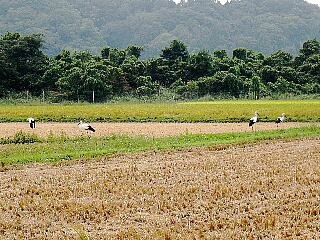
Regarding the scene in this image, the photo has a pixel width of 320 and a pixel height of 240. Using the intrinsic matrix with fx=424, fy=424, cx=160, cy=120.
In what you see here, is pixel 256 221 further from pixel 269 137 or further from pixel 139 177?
pixel 269 137

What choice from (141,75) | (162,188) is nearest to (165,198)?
(162,188)

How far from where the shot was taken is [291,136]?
12875 millimetres

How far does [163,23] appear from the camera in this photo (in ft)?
320

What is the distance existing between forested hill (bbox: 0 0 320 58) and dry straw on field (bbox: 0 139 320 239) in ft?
228

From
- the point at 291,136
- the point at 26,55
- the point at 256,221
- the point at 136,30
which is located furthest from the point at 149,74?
the point at 136,30

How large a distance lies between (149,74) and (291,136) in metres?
32.3

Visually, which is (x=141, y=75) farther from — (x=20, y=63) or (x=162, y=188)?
(x=162, y=188)

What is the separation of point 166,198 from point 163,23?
94.2m

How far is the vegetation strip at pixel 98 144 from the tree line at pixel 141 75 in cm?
2357

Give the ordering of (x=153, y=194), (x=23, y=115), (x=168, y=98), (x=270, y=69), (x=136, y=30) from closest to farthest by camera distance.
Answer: (x=153, y=194) < (x=23, y=115) < (x=168, y=98) < (x=270, y=69) < (x=136, y=30)

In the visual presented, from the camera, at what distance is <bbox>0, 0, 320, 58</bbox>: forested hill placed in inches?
3324

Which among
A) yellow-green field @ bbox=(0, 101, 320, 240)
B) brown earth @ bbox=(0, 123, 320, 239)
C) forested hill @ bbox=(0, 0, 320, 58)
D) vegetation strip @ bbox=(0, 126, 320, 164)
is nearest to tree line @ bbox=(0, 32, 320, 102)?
vegetation strip @ bbox=(0, 126, 320, 164)

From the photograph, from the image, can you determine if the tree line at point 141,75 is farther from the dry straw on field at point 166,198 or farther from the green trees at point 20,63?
the dry straw on field at point 166,198

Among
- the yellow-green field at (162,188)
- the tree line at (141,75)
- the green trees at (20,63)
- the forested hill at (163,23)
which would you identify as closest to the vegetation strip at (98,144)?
the yellow-green field at (162,188)
